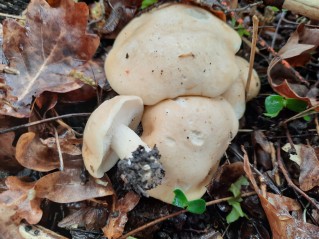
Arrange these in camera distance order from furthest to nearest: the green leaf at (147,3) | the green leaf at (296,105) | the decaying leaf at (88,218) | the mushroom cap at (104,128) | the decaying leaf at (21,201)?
the green leaf at (147,3)
the green leaf at (296,105)
the decaying leaf at (88,218)
the decaying leaf at (21,201)
the mushroom cap at (104,128)

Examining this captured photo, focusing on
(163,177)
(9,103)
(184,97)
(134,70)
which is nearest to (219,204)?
(163,177)

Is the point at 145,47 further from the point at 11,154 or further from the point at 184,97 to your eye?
the point at 11,154

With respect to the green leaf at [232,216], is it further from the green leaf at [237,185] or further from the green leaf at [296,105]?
the green leaf at [296,105]

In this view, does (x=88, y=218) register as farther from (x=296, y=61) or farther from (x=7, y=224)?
(x=296, y=61)

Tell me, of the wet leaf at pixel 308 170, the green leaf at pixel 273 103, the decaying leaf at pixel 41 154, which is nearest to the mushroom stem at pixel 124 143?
the decaying leaf at pixel 41 154

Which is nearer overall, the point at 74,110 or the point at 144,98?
the point at 144,98

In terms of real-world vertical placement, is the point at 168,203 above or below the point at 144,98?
below
